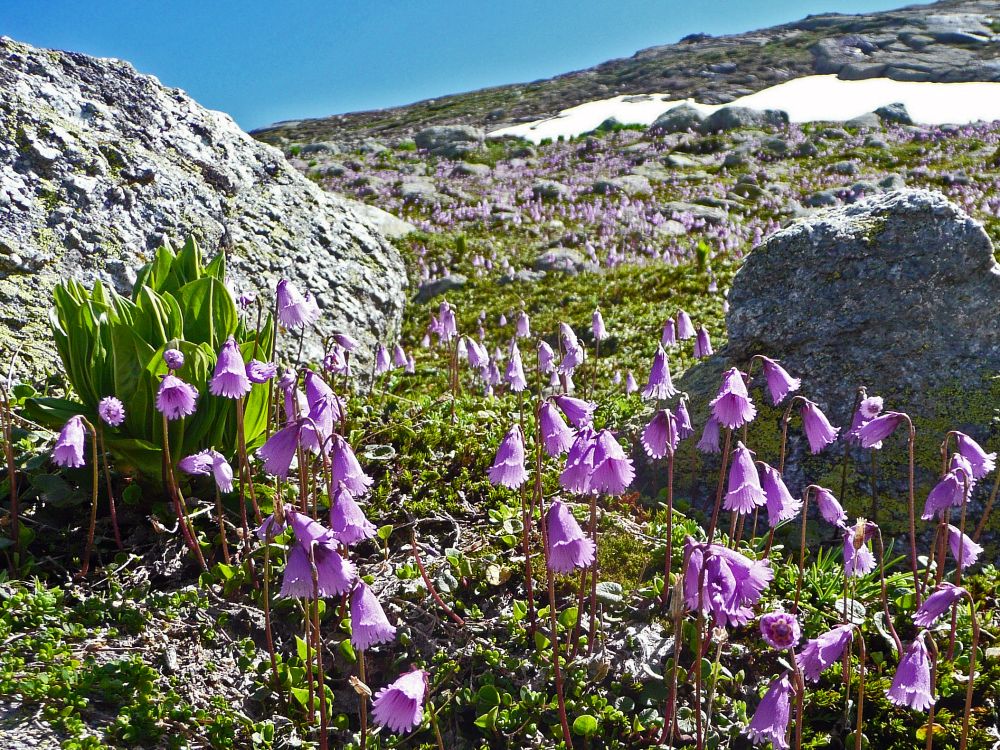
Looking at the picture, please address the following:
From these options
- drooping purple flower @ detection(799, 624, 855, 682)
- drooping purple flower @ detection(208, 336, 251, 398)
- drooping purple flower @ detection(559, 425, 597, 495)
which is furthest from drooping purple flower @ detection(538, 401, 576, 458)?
drooping purple flower @ detection(208, 336, 251, 398)

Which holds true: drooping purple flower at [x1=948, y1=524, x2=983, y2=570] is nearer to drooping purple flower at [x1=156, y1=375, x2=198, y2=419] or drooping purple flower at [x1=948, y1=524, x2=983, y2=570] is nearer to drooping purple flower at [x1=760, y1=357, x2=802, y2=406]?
drooping purple flower at [x1=760, y1=357, x2=802, y2=406]

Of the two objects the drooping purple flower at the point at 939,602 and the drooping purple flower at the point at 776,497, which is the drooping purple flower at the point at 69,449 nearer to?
the drooping purple flower at the point at 776,497

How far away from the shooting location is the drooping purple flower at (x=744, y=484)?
2.63 m

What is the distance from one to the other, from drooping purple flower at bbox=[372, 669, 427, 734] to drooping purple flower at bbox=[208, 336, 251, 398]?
133cm

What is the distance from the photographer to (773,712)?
219cm

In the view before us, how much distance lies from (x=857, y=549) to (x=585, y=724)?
4.12 ft

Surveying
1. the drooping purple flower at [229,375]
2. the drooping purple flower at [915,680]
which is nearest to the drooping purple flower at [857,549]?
the drooping purple flower at [915,680]

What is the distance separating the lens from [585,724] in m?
2.83

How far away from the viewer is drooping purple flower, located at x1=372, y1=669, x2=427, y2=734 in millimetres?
2123

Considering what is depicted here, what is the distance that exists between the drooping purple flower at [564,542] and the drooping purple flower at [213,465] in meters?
1.74

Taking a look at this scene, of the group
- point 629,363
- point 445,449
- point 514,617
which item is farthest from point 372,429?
point 629,363

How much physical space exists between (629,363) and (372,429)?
4184 millimetres

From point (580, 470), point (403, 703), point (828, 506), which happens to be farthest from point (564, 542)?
point (828, 506)

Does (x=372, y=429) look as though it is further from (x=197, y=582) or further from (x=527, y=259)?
(x=527, y=259)
